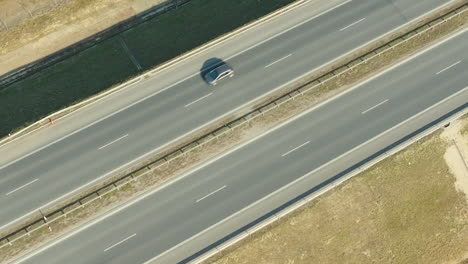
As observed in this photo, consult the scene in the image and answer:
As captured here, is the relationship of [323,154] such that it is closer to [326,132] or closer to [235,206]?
[326,132]

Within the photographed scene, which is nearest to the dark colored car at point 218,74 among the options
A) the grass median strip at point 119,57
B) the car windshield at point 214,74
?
the car windshield at point 214,74

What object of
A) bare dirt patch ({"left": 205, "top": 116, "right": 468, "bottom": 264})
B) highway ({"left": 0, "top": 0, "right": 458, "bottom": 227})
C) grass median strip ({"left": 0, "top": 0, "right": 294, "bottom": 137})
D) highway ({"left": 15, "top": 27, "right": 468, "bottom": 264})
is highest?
grass median strip ({"left": 0, "top": 0, "right": 294, "bottom": 137})

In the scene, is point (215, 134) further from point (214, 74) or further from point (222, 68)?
point (222, 68)

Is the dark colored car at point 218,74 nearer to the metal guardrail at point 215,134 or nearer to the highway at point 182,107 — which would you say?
the highway at point 182,107

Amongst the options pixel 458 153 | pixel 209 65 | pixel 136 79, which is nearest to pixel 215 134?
pixel 209 65

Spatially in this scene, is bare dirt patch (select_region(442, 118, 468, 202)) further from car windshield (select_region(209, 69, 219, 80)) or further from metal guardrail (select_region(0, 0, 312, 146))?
car windshield (select_region(209, 69, 219, 80))

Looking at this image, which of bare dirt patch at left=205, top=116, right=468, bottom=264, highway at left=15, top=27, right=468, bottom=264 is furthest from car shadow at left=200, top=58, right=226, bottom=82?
bare dirt patch at left=205, top=116, right=468, bottom=264
